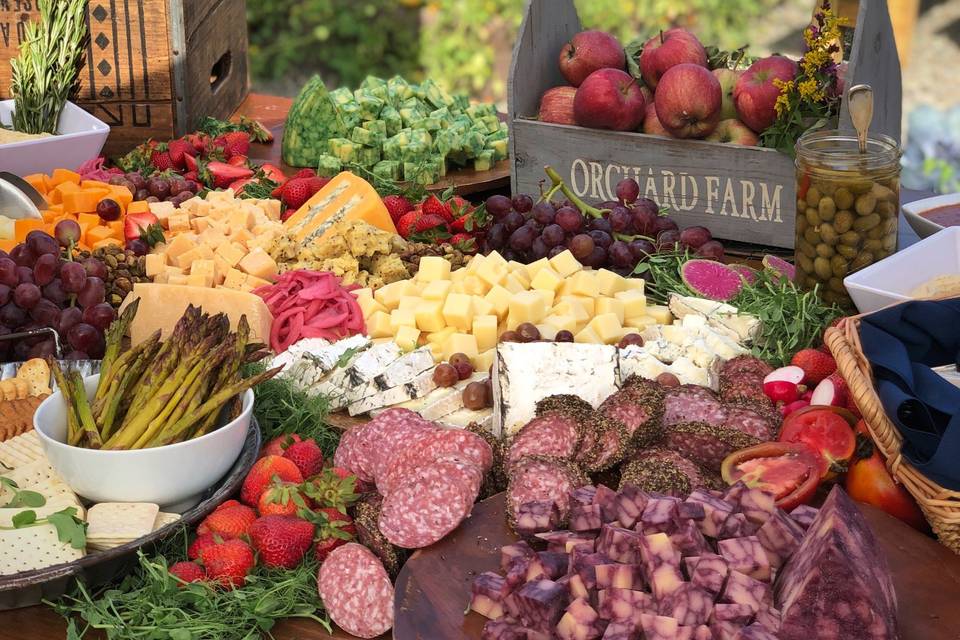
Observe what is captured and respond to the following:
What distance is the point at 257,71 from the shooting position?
741 centimetres

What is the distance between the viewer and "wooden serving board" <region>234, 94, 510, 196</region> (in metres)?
3.32

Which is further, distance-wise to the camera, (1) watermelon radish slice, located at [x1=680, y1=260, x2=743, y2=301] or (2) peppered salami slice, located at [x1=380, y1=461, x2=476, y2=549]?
(1) watermelon radish slice, located at [x1=680, y1=260, x2=743, y2=301]

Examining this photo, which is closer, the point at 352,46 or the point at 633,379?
the point at 633,379

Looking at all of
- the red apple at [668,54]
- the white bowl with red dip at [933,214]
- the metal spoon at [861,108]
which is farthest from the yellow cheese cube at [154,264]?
the white bowl with red dip at [933,214]

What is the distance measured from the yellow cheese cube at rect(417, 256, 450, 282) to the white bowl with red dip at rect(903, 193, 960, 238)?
1.10 metres

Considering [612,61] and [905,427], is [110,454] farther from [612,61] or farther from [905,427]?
[612,61]

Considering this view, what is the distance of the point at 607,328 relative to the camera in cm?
239

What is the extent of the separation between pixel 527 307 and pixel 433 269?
0.96ft

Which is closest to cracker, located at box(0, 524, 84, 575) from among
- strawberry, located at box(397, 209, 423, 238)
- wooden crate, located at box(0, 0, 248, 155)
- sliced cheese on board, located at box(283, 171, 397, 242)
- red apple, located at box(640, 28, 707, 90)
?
sliced cheese on board, located at box(283, 171, 397, 242)

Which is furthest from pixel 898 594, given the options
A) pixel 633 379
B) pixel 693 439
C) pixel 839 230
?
pixel 839 230

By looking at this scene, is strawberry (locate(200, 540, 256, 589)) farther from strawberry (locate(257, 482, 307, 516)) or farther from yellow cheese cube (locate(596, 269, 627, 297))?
yellow cheese cube (locate(596, 269, 627, 297))

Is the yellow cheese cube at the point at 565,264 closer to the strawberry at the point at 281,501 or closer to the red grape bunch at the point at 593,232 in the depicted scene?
the red grape bunch at the point at 593,232

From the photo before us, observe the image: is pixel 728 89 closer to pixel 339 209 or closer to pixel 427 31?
pixel 339 209

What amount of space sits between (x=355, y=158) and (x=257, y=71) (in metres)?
4.34
